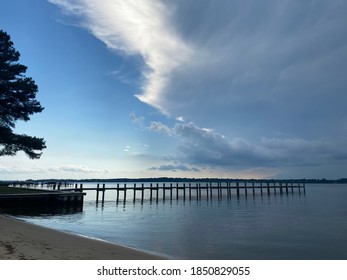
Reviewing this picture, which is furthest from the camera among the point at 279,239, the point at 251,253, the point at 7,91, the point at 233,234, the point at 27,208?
the point at 27,208

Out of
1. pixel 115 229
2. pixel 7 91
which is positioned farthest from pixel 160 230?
pixel 7 91

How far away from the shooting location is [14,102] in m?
26.4

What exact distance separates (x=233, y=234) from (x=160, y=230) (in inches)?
204

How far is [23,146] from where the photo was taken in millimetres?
26484

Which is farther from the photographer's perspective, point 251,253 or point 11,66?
point 11,66

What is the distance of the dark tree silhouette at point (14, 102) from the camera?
25922 mm

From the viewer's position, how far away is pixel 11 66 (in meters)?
26.6

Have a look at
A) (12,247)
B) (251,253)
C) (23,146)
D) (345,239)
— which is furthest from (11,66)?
(345,239)

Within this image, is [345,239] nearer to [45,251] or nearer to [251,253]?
[251,253]

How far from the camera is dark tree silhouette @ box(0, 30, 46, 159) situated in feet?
85.0

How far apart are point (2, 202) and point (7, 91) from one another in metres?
9.64
